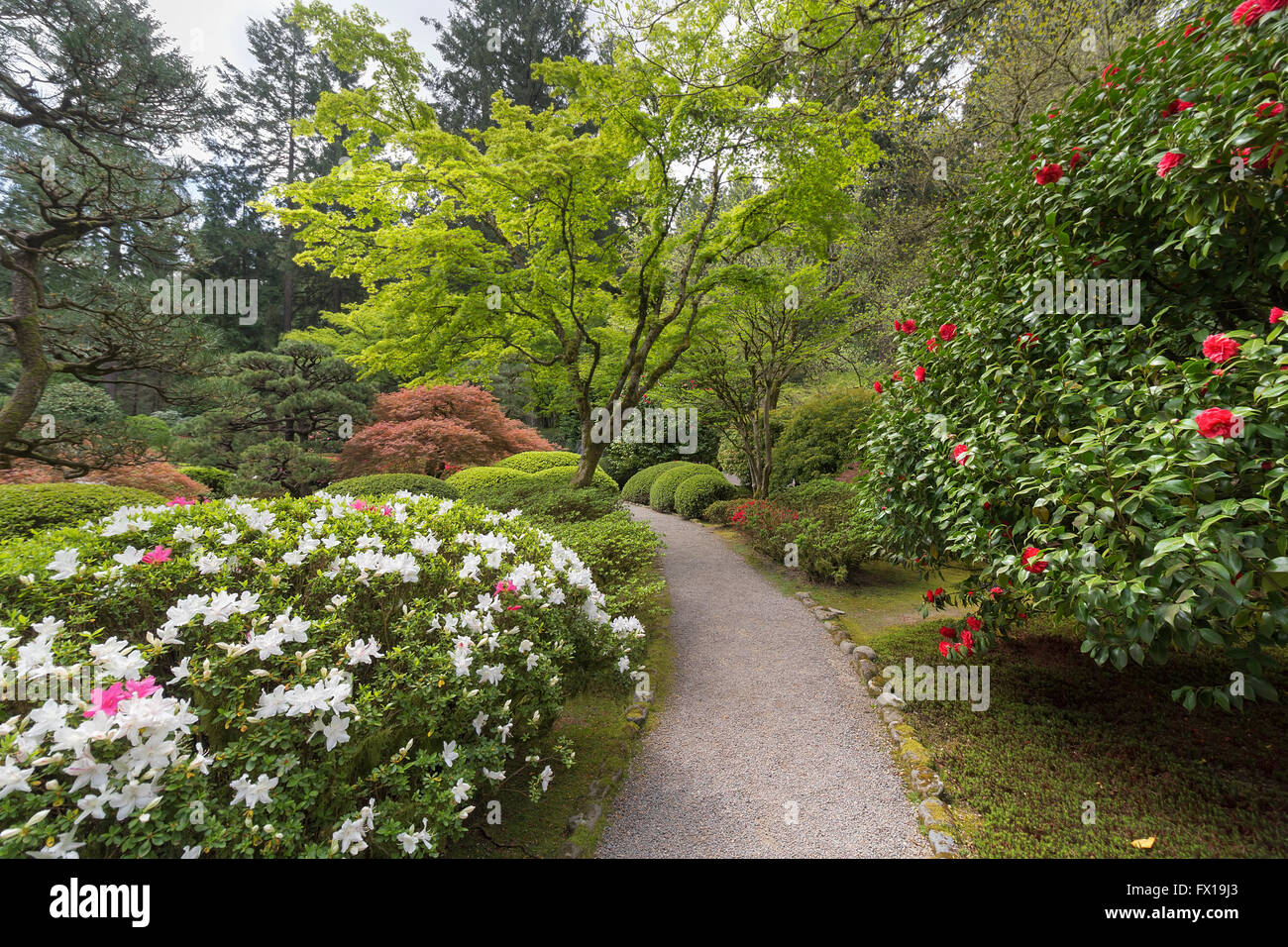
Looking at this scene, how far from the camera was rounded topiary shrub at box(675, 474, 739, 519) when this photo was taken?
10.6 meters

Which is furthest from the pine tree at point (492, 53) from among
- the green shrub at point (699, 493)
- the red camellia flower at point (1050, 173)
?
the red camellia flower at point (1050, 173)

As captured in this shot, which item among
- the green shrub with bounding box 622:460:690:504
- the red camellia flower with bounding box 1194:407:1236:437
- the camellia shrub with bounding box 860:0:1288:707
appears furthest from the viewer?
the green shrub with bounding box 622:460:690:504

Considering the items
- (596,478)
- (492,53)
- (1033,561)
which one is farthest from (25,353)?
(492,53)

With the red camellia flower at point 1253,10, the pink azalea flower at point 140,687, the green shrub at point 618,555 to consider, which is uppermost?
the red camellia flower at point 1253,10

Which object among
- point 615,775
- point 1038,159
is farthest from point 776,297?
point 615,775

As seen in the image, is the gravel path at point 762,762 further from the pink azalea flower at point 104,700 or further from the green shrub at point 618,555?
the pink azalea flower at point 104,700

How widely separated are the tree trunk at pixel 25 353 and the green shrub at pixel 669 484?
9524 mm

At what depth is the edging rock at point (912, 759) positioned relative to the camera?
239 centimetres

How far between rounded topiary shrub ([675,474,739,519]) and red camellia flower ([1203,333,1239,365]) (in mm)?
8803

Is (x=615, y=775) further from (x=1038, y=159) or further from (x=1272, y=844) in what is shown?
(x=1038, y=159)

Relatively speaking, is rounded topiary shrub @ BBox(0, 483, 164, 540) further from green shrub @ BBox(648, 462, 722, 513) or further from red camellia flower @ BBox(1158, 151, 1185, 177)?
green shrub @ BBox(648, 462, 722, 513)

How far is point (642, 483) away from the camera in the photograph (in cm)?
1318

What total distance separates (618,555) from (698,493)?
18.5 feet

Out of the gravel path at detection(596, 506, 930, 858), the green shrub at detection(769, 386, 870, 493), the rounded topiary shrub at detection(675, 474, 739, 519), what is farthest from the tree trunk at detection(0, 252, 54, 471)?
the green shrub at detection(769, 386, 870, 493)
